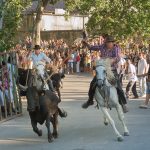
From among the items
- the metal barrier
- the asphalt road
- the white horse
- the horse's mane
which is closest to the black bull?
the asphalt road

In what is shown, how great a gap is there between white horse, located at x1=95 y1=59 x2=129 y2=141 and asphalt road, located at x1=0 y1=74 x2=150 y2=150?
0.45 meters

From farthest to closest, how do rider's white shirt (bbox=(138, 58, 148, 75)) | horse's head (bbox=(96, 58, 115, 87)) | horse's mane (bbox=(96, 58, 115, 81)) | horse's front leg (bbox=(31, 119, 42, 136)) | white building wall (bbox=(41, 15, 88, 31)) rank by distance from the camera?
white building wall (bbox=(41, 15, 88, 31)) → rider's white shirt (bbox=(138, 58, 148, 75)) → horse's front leg (bbox=(31, 119, 42, 136)) → horse's mane (bbox=(96, 58, 115, 81)) → horse's head (bbox=(96, 58, 115, 87))

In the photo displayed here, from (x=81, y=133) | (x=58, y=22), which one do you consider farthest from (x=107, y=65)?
(x=58, y=22)

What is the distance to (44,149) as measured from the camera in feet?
37.1

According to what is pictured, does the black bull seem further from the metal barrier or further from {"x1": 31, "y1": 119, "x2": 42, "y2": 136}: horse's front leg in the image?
the metal barrier

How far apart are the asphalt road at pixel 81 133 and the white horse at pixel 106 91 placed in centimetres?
45

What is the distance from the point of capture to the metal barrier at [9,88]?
15.6 metres

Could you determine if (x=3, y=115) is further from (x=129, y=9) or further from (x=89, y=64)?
(x=89, y=64)

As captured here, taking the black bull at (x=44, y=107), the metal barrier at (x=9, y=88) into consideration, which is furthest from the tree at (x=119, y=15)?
the black bull at (x=44, y=107)

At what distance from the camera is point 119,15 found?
3180 centimetres

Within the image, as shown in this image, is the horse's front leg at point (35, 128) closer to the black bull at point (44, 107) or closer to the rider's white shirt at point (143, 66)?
the black bull at point (44, 107)

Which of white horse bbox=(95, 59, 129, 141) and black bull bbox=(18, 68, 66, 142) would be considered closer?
white horse bbox=(95, 59, 129, 141)

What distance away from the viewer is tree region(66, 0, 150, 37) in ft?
101

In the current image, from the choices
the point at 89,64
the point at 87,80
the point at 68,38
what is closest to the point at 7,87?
the point at 87,80
